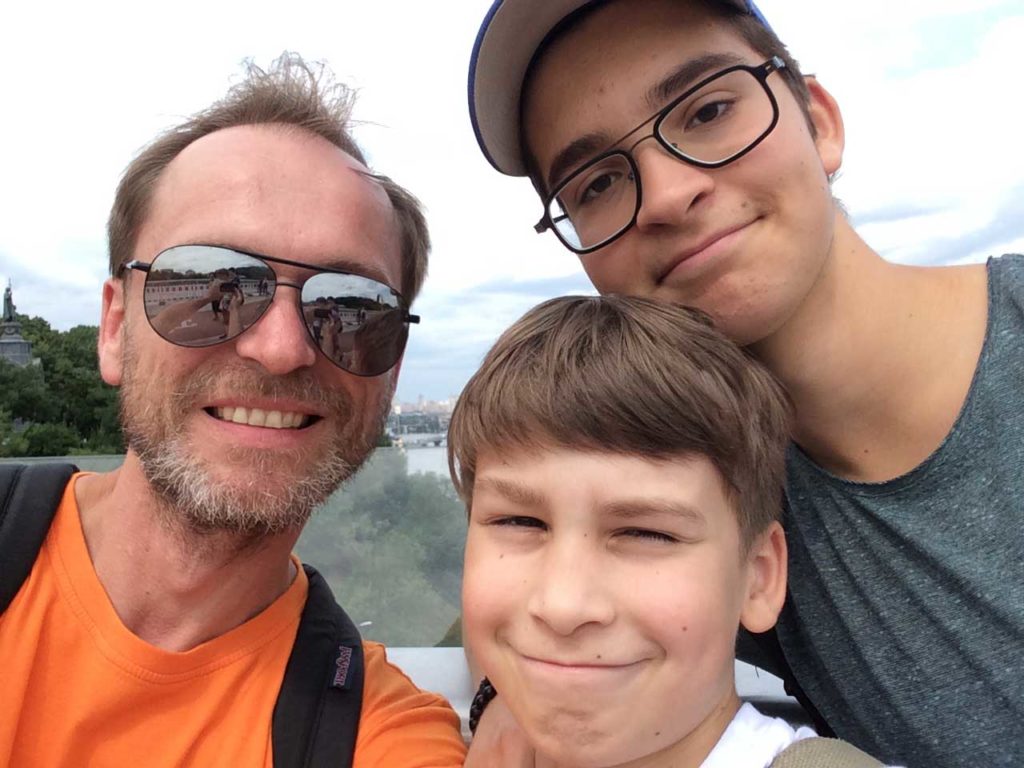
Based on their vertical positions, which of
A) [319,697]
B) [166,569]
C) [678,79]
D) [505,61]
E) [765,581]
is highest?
[505,61]

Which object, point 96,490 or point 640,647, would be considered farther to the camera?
point 96,490

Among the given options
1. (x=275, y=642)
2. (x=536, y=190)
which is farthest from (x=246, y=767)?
(x=536, y=190)

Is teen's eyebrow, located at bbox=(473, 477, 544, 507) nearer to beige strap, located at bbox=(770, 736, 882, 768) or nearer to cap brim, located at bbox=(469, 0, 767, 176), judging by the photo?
beige strap, located at bbox=(770, 736, 882, 768)

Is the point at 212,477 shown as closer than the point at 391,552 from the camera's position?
Yes

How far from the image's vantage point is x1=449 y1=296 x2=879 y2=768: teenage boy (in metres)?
1.07

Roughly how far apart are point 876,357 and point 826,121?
0.59 m

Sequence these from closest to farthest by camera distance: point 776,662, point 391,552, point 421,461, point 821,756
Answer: point 821,756, point 776,662, point 421,461, point 391,552

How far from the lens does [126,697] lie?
1.53 m

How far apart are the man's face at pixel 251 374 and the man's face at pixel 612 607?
0.76 meters

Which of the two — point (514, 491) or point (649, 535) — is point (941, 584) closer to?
point (649, 535)

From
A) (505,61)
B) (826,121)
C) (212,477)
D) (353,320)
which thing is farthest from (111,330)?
(826,121)

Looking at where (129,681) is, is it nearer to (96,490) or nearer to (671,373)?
(96,490)

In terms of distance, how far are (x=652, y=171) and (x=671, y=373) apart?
1.33 ft

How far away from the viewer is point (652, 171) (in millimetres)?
1287
